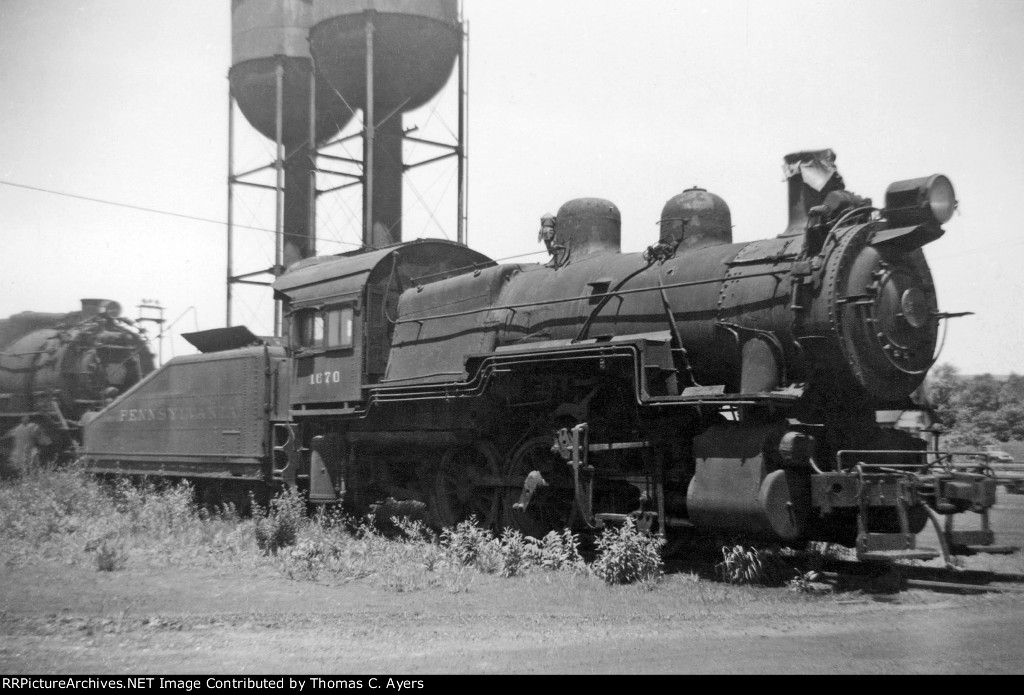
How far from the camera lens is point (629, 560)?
319 inches

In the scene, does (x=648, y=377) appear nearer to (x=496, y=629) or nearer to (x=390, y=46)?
(x=496, y=629)

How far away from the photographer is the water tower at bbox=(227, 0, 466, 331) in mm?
21547

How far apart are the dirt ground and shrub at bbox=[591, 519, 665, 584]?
0.49ft

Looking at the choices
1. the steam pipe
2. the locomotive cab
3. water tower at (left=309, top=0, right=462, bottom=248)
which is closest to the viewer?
the locomotive cab

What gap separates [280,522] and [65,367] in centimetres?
1025

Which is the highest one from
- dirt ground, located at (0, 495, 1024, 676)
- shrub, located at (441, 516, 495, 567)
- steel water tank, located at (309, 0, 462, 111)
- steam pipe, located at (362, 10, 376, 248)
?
steel water tank, located at (309, 0, 462, 111)

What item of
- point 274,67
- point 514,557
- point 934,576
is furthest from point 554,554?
point 274,67

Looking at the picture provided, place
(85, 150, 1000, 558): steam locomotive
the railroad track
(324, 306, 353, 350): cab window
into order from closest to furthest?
the railroad track < (85, 150, 1000, 558): steam locomotive < (324, 306, 353, 350): cab window

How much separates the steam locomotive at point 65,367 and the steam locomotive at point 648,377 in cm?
842

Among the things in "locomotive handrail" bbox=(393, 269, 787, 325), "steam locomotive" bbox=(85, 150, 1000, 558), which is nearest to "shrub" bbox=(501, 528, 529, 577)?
"steam locomotive" bbox=(85, 150, 1000, 558)

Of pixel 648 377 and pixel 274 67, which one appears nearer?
pixel 648 377

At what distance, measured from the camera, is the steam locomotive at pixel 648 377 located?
7.91m

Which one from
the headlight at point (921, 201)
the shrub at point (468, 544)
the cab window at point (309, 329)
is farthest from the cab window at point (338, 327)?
the headlight at point (921, 201)

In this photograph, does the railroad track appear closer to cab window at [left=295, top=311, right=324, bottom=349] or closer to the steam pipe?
cab window at [left=295, top=311, right=324, bottom=349]
